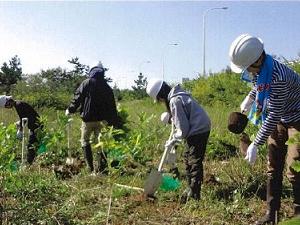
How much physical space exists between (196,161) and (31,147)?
3104mm

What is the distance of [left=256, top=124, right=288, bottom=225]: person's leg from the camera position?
12.8ft

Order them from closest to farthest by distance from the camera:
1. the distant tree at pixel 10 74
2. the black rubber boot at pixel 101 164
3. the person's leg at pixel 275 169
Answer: the person's leg at pixel 275 169, the black rubber boot at pixel 101 164, the distant tree at pixel 10 74

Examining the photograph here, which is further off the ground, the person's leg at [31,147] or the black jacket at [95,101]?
the black jacket at [95,101]

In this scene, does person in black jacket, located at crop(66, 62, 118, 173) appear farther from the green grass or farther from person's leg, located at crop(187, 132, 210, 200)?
person's leg, located at crop(187, 132, 210, 200)

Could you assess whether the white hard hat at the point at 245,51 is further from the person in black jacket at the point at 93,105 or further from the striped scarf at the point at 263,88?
the person in black jacket at the point at 93,105

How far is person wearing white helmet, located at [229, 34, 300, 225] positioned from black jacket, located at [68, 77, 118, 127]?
295 centimetres

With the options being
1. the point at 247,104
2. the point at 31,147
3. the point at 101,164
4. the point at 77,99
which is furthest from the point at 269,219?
the point at 31,147

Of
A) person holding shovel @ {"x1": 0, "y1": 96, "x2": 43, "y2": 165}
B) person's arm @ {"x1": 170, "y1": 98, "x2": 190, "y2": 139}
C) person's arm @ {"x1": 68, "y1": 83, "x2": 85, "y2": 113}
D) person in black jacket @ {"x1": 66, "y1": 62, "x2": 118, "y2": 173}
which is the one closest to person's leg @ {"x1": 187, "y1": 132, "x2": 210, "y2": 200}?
person's arm @ {"x1": 170, "y1": 98, "x2": 190, "y2": 139}

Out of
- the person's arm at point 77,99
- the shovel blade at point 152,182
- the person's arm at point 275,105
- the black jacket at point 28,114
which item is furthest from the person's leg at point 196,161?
the black jacket at point 28,114

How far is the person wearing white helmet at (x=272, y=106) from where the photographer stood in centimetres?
355

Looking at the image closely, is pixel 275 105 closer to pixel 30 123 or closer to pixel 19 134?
pixel 19 134

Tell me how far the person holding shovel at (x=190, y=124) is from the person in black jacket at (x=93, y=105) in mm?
1738

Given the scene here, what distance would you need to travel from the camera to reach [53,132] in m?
7.08

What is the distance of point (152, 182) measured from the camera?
4.70 metres
